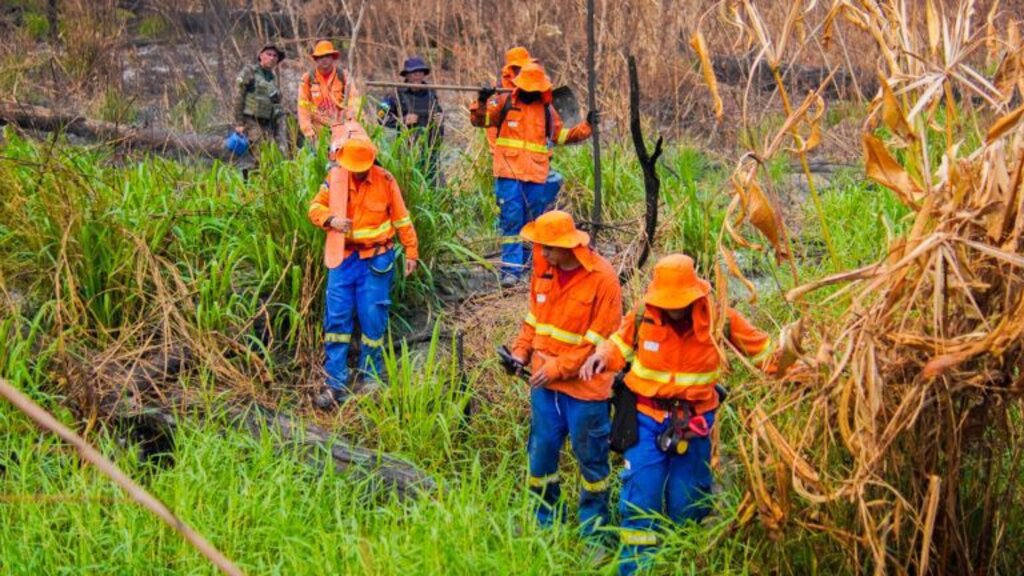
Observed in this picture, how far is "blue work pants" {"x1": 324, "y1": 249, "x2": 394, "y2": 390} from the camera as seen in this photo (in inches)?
273

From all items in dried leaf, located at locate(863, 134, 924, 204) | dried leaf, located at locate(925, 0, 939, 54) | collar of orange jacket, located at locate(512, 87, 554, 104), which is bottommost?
collar of orange jacket, located at locate(512, 87, 554, 104)

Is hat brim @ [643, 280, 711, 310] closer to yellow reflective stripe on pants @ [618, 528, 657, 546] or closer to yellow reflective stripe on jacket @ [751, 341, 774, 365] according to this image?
yellow reflective stripe on jacket @ [751, 341, 774, 365]

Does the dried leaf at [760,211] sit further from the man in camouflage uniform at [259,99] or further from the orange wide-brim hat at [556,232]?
the man in camouflage uniform at [259,99]

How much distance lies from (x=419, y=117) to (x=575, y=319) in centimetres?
373

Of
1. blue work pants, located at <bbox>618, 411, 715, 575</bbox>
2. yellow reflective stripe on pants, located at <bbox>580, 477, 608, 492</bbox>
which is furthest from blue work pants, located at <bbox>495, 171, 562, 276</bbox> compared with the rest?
blue work pants, located at <bbox>618, 411, 715, 575</bbox>

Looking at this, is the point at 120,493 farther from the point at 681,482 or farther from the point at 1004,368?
the point at 1004,368

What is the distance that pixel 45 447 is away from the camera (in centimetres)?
596

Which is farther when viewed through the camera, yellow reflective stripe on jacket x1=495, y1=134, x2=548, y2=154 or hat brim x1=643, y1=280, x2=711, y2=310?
yellow reflective stripe on jacket x1=495, y1=134, x2=548, y2=154

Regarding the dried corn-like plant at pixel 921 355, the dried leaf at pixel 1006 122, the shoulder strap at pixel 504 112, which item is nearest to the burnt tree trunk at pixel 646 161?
the shoulder strap at pixel 504 112

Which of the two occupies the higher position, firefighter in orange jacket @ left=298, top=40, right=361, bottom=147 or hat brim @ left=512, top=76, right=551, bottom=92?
hat brim @ left=512, top=76, right=551, bottom=92

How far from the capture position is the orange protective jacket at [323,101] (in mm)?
7719

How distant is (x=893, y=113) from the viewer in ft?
11.8

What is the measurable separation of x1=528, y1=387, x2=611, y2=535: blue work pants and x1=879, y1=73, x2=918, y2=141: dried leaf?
2232 millimetres

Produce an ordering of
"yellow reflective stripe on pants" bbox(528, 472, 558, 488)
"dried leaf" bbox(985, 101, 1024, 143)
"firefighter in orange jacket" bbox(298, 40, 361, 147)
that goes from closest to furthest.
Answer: "dried leaf" bbox(985, 101, 1024, 143) < "yellow reflective stripe on pants" bbox(528, 472, 558, 488) < "firefighter in orange jacket" bbox(298, 40, 361, 147)
